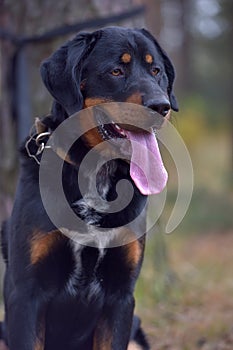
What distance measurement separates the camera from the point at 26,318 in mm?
3578

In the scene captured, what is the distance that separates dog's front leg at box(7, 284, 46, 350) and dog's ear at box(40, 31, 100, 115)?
0.98m

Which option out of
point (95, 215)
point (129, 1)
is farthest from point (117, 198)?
point (129, 1)

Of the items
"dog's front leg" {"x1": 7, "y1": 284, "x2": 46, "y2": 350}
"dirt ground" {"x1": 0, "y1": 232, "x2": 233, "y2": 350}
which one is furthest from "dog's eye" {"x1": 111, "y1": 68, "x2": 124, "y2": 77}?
"dirt ground" {"x1": 0, "y1": 232, "x2": 233, "y2": 350}

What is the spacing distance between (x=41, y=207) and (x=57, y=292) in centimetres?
47

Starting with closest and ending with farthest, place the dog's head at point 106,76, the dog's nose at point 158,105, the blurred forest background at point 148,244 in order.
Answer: the dog's nose at point 158,105 < the dog's head at point 106,76 < the blurred forest background at point 148,244

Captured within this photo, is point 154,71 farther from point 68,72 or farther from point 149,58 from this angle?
point 68,72

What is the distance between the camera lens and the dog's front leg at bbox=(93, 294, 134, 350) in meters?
3.77

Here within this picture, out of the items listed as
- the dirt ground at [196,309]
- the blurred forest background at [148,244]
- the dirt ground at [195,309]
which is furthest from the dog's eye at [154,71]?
the dirt ground at [196,309]

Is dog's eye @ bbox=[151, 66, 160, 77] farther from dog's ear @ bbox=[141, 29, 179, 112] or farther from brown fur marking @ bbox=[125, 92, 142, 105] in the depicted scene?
brown fur marking @ bbox=[125, 92, 142, 105]

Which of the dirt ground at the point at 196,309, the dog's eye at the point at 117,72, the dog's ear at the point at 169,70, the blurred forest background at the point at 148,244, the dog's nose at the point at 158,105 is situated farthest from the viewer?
the blurred forest background at the point at 148,244

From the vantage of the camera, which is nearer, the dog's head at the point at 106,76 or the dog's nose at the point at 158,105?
the dog's nose at the point at 158,105

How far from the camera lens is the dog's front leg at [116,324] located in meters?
3.77

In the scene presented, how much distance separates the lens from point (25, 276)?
11.7 feet

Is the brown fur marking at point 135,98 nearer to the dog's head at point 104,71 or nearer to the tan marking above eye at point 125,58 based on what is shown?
the dog's head at point 104,71
